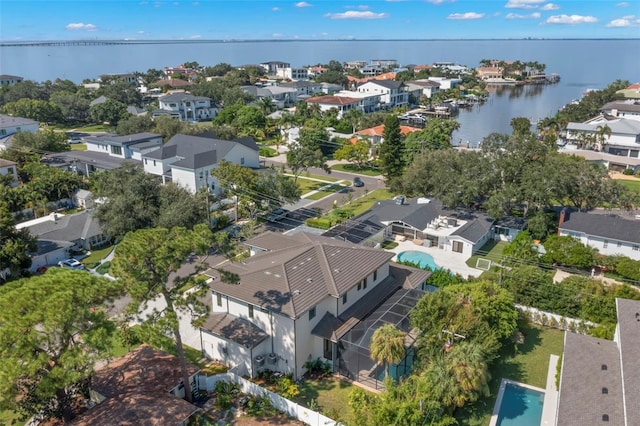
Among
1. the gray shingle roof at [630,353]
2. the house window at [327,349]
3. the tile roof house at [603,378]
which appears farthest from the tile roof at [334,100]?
the tile roof house at [603,378]

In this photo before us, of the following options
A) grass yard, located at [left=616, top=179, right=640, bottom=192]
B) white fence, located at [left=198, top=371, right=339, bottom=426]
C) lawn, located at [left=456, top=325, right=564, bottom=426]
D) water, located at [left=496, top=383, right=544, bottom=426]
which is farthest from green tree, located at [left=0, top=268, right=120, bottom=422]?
grass yard, located at [left=616, top=179, right=640, bottom=192]

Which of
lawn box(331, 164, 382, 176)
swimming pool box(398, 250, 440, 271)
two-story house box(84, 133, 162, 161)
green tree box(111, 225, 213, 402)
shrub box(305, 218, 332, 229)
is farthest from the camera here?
lawn box(331, 164, 382, 176)

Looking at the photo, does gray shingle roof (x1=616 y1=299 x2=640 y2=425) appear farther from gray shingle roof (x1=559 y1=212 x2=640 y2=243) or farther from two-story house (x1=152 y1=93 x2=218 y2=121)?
two-story house (x1=152 y1=93 x2=218 y2=121)

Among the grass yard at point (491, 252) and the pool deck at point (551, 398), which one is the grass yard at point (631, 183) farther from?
the pool deck at point (551, 398)

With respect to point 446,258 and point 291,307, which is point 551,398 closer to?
point 291,307

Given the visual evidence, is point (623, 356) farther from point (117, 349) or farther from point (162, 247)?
point (117, 349)

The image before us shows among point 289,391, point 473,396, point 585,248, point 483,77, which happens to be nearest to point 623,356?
point 473,396

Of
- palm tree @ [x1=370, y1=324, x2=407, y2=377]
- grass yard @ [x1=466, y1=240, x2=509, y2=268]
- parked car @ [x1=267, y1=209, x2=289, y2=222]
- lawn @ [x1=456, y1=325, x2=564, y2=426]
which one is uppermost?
palm tree @ [x1=370, y1=324, x2=407, y2=377]
